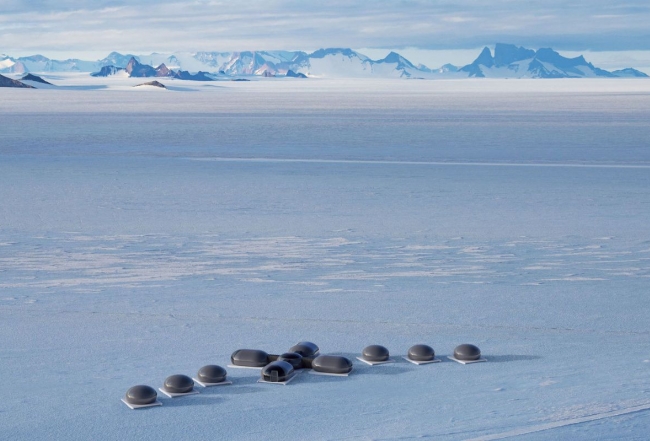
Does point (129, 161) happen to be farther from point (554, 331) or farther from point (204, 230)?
point (554, 331)

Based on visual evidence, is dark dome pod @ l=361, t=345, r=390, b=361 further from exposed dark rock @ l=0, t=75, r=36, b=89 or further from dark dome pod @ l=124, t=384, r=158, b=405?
exposed dark rock @ l=0, t=75, r=36, b=89

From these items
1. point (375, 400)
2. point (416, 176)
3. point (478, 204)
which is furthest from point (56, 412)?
point (416, 176)

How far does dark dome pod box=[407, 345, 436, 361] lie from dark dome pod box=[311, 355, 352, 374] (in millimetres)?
282

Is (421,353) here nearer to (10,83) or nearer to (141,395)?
(141,395)

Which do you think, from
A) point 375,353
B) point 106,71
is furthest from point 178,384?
point 106,71

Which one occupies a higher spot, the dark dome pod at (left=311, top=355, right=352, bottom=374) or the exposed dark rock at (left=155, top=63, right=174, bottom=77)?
the dark dome pod at (left=311, top=355, right=352, bottom=374)

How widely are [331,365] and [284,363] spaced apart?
193 mm

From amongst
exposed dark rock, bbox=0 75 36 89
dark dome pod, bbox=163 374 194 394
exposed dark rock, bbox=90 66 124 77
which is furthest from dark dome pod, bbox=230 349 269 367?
exposed dark rock, bbox=90 66 124 77

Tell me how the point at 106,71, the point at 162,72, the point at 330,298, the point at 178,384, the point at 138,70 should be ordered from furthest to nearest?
the point at 162,72 < the point at 106,71 < the point at 138,70 < the point at 330,298 < the point at 178,384

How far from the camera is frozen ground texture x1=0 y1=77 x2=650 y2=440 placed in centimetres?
306

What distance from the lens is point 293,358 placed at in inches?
136

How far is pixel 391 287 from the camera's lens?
4.88 m

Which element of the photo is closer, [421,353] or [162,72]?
[421,353]

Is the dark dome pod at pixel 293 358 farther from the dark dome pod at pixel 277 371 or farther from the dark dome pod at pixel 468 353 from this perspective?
the dark dome pod at pixel 468 353
